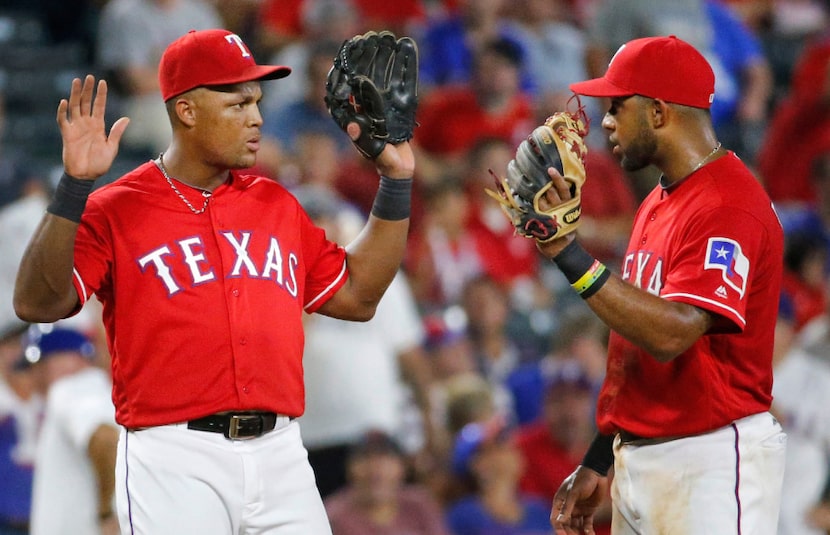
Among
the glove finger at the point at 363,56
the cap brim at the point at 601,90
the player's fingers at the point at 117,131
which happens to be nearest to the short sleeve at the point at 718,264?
the cap brim at the point at 601,90

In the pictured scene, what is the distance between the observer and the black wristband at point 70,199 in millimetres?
3645

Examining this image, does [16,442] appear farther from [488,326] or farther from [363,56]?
[363,56]

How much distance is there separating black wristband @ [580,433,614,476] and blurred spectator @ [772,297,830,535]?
8.67 feet

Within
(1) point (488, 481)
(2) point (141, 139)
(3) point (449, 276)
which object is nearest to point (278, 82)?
(2) point (141, 139)

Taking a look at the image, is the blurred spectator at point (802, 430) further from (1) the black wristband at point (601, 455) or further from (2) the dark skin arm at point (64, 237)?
(2) the dark skin arm at point (64, 237)

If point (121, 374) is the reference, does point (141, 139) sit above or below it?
above

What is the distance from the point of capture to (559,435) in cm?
687

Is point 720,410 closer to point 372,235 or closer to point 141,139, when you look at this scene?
point 372,235

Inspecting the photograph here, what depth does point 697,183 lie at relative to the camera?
13.0ft

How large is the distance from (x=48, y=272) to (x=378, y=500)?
118 inches

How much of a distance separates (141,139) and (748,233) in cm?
549

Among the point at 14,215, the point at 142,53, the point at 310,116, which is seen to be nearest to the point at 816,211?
the point at 310,116

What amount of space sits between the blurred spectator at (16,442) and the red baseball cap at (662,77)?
3.51 m

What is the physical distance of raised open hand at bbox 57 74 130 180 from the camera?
367cm
